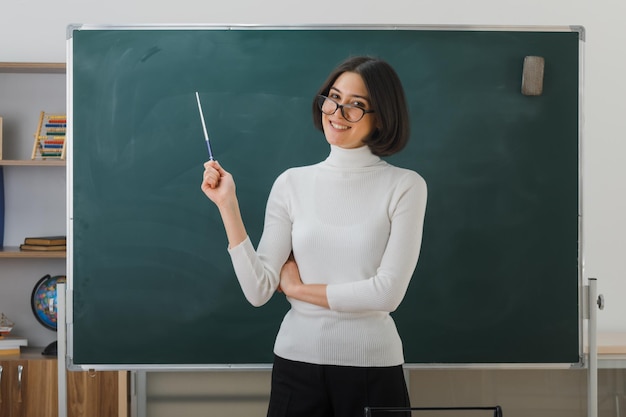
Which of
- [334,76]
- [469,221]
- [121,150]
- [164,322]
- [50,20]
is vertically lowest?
[164,322]

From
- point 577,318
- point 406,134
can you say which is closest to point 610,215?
point 577,318

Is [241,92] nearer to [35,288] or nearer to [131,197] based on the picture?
[131,197]

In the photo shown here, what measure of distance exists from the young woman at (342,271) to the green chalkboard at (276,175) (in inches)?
21.3

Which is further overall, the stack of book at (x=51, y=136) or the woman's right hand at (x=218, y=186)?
the stack of book at (x=51, y=136)

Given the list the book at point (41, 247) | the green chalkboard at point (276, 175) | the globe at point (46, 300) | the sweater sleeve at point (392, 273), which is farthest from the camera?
the globe at point (46, 300)

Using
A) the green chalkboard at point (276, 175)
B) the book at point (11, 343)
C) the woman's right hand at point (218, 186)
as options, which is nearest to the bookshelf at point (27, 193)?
the book at point (11, 343)

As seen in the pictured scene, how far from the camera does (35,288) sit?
347 centimetres

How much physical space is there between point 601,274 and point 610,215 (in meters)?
0.27

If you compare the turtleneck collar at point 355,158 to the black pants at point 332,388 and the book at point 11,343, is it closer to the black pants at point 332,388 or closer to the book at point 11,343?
the black pants at point 332,388

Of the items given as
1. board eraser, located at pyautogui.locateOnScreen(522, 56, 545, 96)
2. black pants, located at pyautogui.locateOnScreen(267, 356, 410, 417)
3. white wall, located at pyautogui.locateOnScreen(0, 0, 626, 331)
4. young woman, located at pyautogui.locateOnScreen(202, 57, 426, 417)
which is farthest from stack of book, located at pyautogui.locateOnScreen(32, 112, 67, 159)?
board eraser, located at pyautogui.locateOnScreen(522, 56, 545, 96)

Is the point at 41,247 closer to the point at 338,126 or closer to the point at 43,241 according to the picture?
the point at 43,241

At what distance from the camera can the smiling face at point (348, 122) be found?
2.17 metres

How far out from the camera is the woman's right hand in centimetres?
216

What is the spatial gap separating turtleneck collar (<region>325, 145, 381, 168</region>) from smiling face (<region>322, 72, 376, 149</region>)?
3cm
